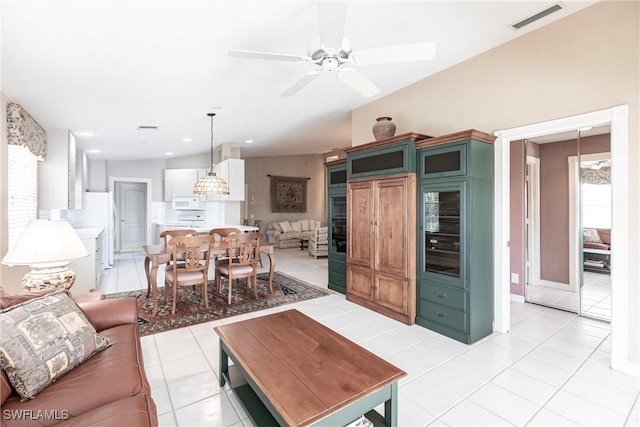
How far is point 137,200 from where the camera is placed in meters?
8.84

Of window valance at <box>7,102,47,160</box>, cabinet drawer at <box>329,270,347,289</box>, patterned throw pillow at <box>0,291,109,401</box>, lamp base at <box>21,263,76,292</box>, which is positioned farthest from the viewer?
cabinet drawer at <box>329,270,347,289</box>

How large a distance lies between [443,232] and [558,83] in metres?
1.66

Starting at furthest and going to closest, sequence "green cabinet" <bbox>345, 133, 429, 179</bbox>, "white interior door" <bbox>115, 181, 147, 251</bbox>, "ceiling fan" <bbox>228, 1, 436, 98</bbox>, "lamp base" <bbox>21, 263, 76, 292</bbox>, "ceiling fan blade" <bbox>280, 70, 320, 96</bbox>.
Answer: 1. "white interior door" <bbox>115, 181, 147, 251</bbox>
2. "green cabinet" <bbox>345, 133, 429, 179</bbox>
3. "ceiling fan blade" <bbox>280, 70, 320, 96</bbox>
4. "lamp base" <bbox>21, 263, 76, 292</bbox>
5. "ceiling fan" <bbox>228, 1, 436, 98</bbox>

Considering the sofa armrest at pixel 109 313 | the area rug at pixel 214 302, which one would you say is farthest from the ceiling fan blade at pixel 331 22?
the area rug at pixel 214 302

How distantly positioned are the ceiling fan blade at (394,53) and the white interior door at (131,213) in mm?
8516

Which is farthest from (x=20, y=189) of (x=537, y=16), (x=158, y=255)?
(x=537, y=16)

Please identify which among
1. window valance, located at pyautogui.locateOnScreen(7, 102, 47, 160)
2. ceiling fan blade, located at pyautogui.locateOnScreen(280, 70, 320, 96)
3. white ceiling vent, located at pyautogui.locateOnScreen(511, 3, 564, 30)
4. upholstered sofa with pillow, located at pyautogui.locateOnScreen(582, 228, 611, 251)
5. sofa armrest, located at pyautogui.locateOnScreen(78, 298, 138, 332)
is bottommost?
sofa armrest, located at pyautogui.locateOnScreen(78, 298, 138, 332)

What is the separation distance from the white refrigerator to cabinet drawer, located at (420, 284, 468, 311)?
631cm

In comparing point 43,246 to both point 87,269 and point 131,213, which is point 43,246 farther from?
point 131,213

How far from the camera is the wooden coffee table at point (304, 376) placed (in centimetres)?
137

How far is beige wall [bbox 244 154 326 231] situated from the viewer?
32.5 ft

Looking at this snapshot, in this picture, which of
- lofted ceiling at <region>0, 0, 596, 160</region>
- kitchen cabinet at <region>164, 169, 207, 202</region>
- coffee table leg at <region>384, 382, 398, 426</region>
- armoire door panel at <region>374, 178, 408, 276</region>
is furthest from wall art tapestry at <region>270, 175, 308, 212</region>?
coffee table leg at <region>384, 382, 398, 426</region>

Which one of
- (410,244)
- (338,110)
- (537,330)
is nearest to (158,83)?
(338,110)

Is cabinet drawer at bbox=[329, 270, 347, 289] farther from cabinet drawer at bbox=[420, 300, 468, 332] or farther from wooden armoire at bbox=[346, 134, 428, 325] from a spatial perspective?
cabinet drawer at bbox=[420, 300, 468, 332]
